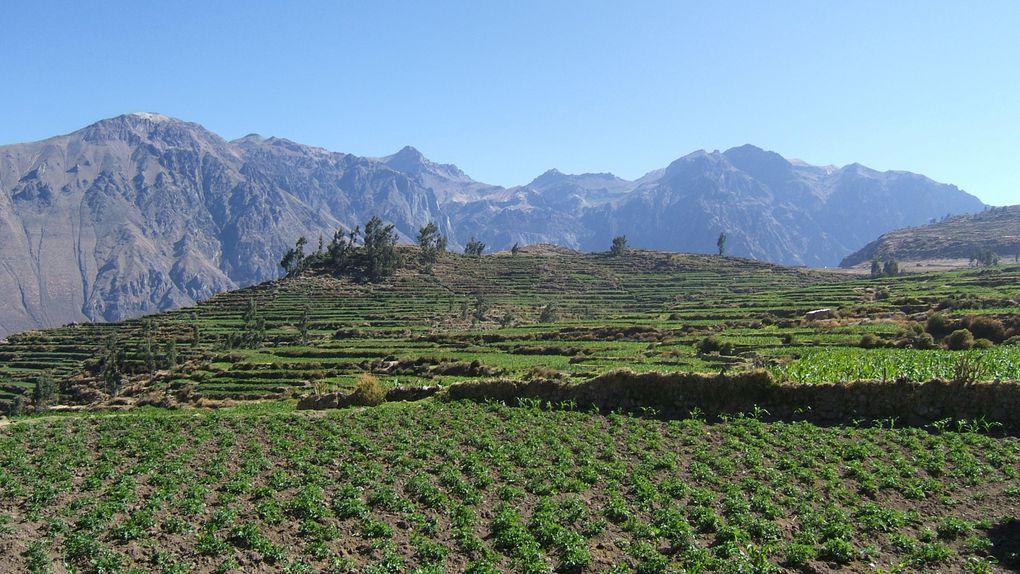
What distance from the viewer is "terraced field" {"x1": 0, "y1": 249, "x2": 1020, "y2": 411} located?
59.7 metres

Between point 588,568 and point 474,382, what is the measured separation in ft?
78.9

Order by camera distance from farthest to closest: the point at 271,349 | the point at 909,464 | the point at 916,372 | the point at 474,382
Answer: the point at 271,349 < the point at 474,382 < the point at 916,372 < the point at 909,464

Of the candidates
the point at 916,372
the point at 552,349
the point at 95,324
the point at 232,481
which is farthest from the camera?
the point at 95,324

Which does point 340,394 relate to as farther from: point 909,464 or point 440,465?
point 909,464

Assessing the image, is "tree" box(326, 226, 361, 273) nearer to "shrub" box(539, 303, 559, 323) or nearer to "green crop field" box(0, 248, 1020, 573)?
"shrub" box(539, 303, 559, 323)

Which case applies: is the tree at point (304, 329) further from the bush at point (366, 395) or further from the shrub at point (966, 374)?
the shrub at point (966, 374)

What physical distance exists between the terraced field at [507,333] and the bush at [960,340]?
3.29 meters

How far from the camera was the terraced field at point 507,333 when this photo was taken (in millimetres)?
59719

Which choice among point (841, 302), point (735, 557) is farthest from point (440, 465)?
point (841, 302)

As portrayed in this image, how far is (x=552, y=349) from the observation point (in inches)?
3135

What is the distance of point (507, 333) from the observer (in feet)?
316

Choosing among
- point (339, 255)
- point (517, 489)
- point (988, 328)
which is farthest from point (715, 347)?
point (339, 255)

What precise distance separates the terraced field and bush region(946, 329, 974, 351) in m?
3.29

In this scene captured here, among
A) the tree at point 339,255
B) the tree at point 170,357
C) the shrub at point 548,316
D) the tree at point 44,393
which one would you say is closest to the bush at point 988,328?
the shrub at point 548,316
